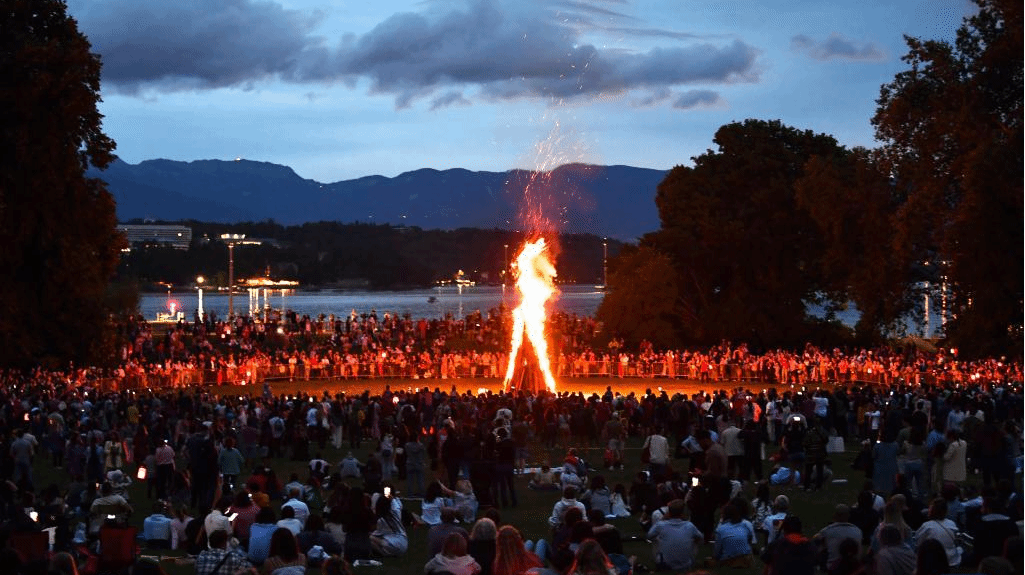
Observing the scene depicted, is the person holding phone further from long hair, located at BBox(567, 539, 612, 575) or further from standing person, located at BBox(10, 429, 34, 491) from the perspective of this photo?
standing person, located at BBox(10, 429, 34, 491)

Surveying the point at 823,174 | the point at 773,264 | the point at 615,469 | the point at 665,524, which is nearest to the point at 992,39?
the point at 823,174

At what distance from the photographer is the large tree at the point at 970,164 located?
4691cm

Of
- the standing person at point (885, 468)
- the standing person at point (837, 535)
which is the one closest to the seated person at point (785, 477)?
the standing person at point (885, 468)

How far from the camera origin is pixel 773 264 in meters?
64.5

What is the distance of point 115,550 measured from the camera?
48.2ft

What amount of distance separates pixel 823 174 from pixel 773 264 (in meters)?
8.71

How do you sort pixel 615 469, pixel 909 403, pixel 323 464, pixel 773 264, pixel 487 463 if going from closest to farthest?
pixel 487 463, pixel 323 464, pixel 615 469, pixel 909 403, pixel 773 264

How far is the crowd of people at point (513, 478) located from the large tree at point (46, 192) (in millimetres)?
4675

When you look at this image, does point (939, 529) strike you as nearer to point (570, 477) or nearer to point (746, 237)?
point (570, 477)

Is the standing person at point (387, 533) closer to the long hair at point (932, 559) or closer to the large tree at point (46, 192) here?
the long hair at point (932, 559)

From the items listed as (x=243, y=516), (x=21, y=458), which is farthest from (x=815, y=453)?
(x=21, y=458)

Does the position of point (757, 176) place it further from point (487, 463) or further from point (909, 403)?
point (487, 463)

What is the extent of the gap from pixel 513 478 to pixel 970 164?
2868cm

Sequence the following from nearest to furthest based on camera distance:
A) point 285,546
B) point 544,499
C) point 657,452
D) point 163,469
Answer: point 285,546 < point 163,469 < point 544,499 < point 657,452
